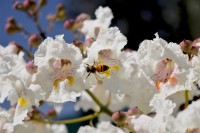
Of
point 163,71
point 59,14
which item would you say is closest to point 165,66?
point 163,71

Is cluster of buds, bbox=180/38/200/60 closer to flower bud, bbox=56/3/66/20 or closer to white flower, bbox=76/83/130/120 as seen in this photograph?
white flower, bbox=76/83/130/120

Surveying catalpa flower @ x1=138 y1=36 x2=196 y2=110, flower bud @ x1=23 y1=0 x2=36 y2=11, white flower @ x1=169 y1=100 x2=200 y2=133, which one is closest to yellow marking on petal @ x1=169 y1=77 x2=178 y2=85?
catalpa flower @ x1=138 y1=36 x2=196 y2=110

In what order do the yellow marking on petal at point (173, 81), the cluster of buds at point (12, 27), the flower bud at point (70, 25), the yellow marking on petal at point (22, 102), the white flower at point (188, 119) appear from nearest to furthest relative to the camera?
1. the white flower at point (188, 119)
2. the yellow marking on petal at point (173, 81)
3. the yellow marking on petal at point (22, 102)
4. the flower bud at point (70, 25)
5. the cluster of buds at point (12, 27)

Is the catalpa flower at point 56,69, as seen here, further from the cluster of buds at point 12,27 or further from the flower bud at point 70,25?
the cluster of buds at point 12,27

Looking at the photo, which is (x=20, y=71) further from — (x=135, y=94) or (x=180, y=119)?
(x=180, y=119)

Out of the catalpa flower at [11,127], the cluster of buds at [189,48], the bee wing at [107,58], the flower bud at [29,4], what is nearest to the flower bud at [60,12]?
the flower bud at [29,4]

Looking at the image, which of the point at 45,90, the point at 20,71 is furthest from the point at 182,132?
the point at 20,71

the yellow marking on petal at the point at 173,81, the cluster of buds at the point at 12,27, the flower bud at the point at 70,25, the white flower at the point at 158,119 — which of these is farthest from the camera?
the cluster of buds at the point at 12,27
